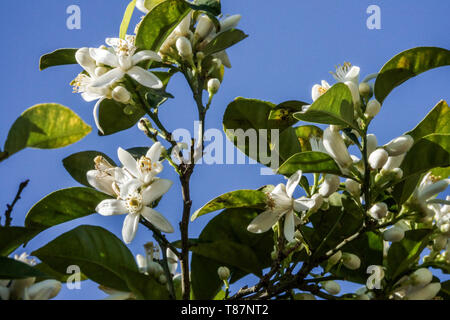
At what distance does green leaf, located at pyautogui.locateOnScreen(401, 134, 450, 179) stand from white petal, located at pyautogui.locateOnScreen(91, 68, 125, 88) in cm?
78

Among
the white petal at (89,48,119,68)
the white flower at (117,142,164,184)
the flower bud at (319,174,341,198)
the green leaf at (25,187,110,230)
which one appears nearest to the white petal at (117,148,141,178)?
the white flower at (117,142,164,184)

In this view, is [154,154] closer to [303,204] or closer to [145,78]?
[145,78]

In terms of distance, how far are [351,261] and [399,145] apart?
1.07ft

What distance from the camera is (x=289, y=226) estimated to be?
5.33 ft

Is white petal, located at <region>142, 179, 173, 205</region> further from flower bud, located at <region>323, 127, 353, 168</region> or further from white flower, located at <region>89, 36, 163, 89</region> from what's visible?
flower bud, located at <region>323, 127, 353, 168</region>

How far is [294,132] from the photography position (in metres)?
1.87

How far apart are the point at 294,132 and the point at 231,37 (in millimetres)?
329

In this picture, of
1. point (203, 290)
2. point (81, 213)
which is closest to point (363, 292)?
point (203, 290)

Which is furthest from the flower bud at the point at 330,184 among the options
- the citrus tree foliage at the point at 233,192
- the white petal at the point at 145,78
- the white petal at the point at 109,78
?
the white petal at the point at 109,78

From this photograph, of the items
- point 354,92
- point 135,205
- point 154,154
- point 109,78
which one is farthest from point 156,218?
point 354,92

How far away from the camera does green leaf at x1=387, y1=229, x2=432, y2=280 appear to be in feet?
5.54

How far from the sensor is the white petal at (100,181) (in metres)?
1.62

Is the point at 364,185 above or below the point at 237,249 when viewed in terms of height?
above
